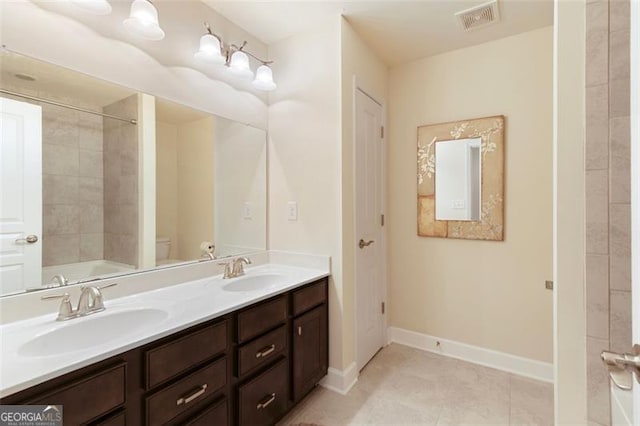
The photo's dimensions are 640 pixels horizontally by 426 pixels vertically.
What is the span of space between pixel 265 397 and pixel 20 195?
4.76ft

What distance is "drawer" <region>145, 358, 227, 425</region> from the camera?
1050 mm

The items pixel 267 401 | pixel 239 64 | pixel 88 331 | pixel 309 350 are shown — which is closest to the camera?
pixel 88 331

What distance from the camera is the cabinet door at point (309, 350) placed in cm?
176

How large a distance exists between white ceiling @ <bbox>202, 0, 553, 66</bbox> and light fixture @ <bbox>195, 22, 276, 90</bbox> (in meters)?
0.21

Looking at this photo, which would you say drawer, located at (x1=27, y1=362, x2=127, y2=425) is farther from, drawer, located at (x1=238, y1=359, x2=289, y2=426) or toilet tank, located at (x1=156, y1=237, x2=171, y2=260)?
toilet tank, located at (x1=156, y1=237, x2=171, y2=260)

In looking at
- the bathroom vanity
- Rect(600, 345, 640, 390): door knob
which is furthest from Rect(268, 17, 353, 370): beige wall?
Rect(600, 345, 640, 390): door knob

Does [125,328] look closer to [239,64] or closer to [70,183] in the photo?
[70,183]

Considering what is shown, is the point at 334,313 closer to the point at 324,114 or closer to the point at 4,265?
the point at 324,114

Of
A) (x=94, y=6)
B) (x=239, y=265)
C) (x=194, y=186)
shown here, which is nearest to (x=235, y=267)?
(x=239, y=265)

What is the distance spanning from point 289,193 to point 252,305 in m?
1.04

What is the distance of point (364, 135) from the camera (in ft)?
7.75

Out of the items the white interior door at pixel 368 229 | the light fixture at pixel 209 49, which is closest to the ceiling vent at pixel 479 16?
the white interior door at pixel 368 229

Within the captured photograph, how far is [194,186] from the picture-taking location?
1930 millimetres

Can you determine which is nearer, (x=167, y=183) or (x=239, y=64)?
(x=167, y=183)
